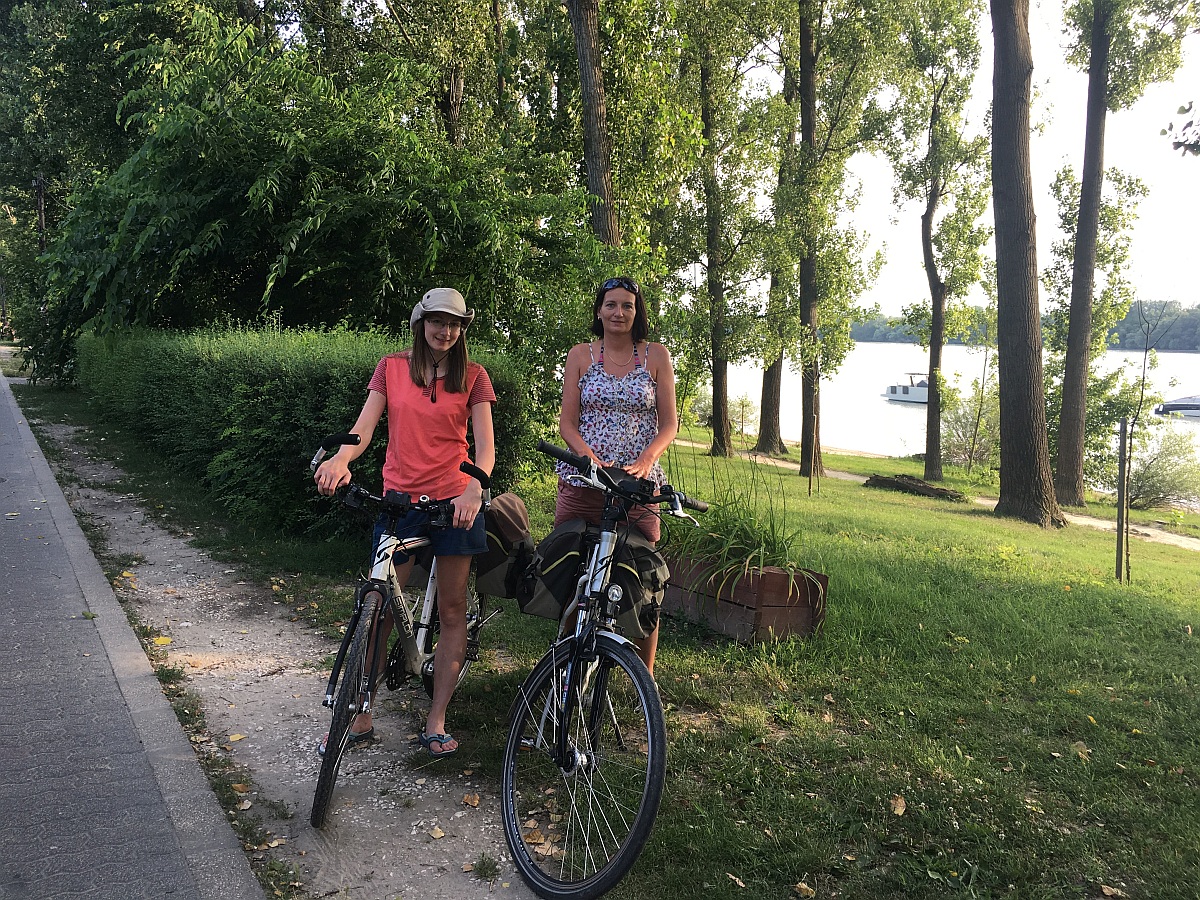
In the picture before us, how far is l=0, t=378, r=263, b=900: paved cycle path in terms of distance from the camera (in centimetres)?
313

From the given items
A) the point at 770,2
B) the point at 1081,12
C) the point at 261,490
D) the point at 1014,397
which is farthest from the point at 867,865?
the point at 770,2

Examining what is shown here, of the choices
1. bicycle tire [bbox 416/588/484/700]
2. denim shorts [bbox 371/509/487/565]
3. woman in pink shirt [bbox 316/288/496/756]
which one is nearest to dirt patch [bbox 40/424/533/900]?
Result: woman in pink shirt [bbox 316/288/496/756]

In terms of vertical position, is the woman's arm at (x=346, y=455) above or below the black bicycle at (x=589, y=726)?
above

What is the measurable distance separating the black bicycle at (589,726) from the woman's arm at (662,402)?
→ 380 mm

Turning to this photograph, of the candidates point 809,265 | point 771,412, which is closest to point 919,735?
point 809,265

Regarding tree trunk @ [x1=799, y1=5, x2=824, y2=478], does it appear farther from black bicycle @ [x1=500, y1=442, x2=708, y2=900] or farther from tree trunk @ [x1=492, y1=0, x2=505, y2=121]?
→ black bicycle @ [x1=500, y1=442, x2=708, y2=900]

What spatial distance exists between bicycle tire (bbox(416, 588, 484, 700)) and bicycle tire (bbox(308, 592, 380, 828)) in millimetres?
583

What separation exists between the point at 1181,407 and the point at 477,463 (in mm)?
36009

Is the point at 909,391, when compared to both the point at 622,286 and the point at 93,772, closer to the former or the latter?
the point at 622,286

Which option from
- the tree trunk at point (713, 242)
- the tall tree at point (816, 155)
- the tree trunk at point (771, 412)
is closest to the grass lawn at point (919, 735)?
the tall tree at point (816, 155)

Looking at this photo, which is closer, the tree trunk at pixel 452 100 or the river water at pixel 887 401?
the tree trunk at pixel 452 100

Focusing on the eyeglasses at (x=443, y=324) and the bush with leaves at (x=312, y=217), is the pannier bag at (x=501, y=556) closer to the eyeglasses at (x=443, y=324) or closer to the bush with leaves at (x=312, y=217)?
the eyeglasses at (x=443, y=324)

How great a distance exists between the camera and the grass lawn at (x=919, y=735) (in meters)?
3.33

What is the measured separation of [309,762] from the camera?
13.4 feet
